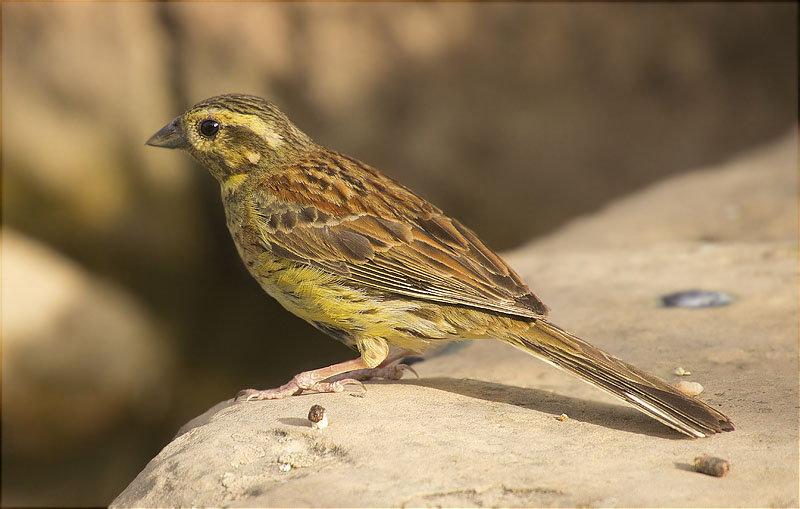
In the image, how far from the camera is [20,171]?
809cm

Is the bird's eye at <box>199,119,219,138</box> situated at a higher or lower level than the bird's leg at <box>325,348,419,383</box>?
higher

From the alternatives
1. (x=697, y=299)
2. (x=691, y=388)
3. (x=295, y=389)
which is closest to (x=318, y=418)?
(x=295, y=389)

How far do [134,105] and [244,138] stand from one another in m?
4.48

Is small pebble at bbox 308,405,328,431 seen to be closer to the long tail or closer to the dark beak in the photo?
the long tail

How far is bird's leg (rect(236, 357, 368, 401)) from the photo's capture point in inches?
158

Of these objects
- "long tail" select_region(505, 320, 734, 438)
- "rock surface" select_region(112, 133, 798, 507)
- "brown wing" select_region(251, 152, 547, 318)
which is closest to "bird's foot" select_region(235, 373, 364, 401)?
"rock surface" select_region(112, 133, 798, 507)

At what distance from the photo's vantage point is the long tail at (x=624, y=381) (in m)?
3.35

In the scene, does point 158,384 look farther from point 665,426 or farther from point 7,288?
point 665,426

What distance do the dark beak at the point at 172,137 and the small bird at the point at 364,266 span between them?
0.02 m

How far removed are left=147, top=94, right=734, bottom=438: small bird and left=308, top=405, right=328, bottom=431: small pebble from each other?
2.03ft

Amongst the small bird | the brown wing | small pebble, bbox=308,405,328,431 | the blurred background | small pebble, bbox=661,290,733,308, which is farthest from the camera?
the blurred background

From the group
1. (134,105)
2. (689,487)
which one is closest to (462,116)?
(134,105)

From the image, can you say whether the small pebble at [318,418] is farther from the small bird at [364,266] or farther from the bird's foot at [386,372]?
the bird's foot at [386,372]

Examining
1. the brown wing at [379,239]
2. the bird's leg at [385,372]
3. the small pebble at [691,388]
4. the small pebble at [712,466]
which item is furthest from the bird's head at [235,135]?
the small pebble at [712,466]
